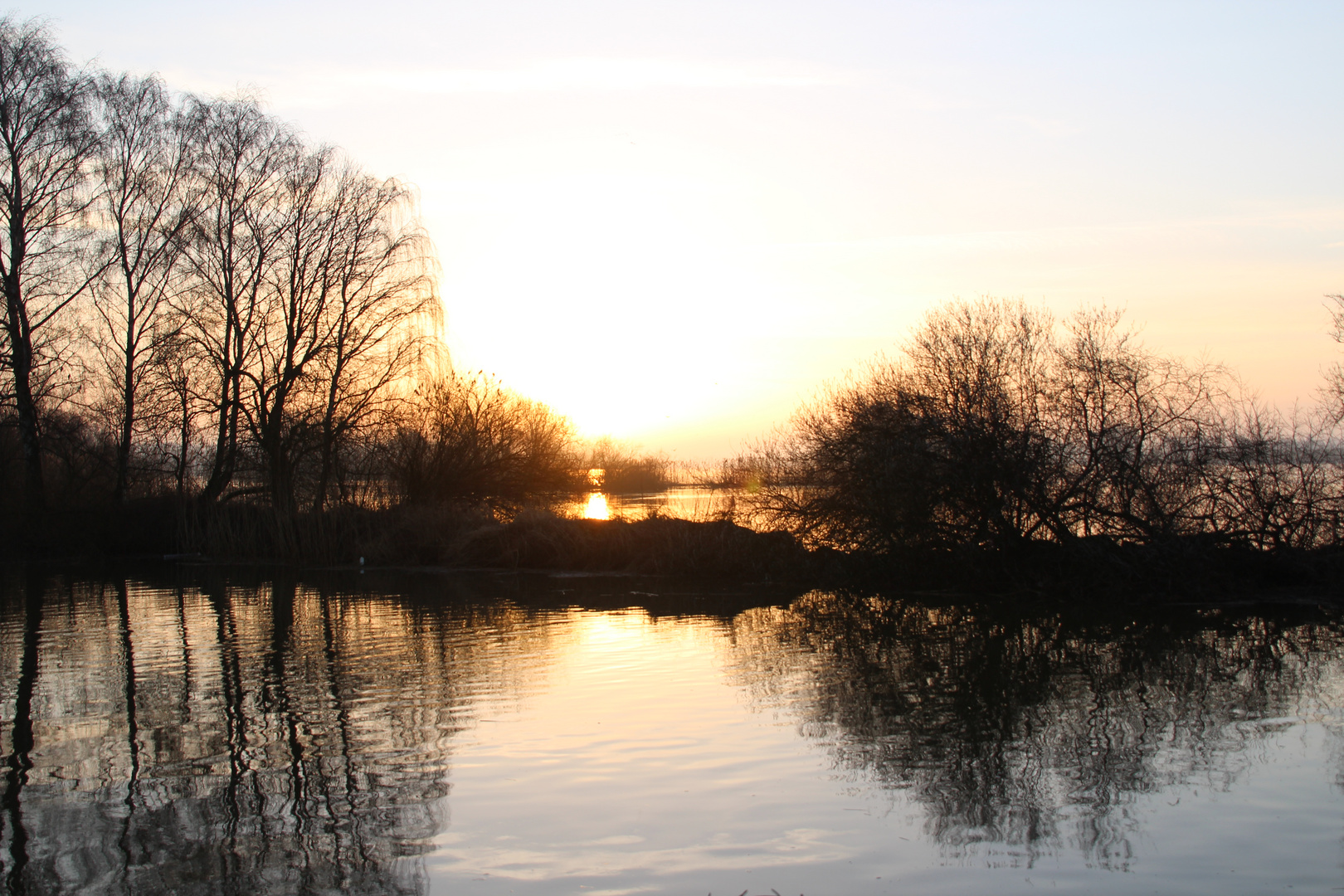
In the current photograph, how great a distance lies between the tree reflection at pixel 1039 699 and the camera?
21.6 feet

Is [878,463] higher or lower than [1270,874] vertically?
higher

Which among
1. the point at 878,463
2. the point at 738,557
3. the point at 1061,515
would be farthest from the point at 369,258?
the point at 1061,515

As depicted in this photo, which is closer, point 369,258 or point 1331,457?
point 1331,457

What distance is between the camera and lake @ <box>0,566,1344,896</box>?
5.64 metres

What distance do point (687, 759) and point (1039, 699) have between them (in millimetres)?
3804

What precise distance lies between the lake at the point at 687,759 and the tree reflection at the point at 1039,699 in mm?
42

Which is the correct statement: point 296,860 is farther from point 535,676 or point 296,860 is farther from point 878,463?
point 878,463

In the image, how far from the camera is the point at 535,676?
442 inches

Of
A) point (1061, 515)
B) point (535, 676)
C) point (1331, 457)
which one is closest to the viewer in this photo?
point (535, 676)

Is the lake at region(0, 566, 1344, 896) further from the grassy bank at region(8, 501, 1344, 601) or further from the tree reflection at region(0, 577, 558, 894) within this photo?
the grassy bank at region(8, 501, 1344, 601)

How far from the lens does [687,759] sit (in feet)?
25.4

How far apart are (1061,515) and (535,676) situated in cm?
1033

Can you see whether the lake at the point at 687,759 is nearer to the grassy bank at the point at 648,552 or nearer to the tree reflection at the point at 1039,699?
the tree reflection at the point at 1039,699

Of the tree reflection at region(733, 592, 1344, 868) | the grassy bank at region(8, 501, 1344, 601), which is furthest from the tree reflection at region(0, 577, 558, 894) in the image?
the grassy bank at region(8, 501, 1344, 601)
